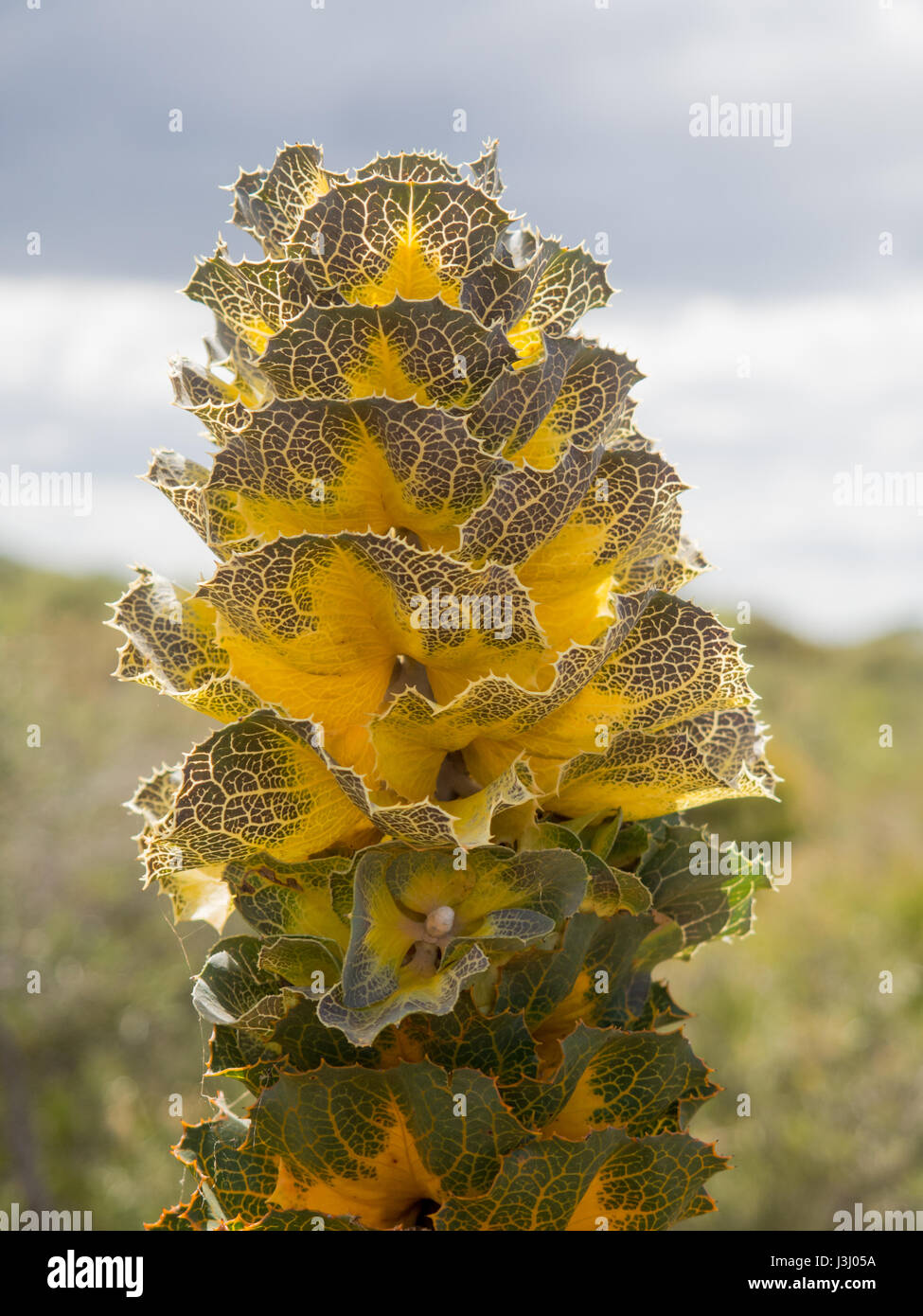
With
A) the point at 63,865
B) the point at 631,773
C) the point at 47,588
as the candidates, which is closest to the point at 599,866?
the point at 631,773

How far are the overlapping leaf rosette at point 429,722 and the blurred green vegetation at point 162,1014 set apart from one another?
404 inches

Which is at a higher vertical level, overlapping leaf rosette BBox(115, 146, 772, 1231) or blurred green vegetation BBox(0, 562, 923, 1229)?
overlapping leaf rosette BBox(115, 146, 772, 1231)

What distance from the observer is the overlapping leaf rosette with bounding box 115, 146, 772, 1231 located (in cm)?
134

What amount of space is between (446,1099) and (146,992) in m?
14.4

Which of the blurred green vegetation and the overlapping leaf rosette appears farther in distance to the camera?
the blurred green vegetation

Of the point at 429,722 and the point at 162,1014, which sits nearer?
the point at 429,722

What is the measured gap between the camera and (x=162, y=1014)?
47.4ft

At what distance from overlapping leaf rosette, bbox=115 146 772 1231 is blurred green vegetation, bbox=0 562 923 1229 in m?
10.3

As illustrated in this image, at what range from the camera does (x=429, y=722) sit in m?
1.36

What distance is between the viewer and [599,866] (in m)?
1.48

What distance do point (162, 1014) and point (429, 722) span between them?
1451 cm

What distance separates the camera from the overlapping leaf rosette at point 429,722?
1336 mm

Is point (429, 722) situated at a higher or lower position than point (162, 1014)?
higher
